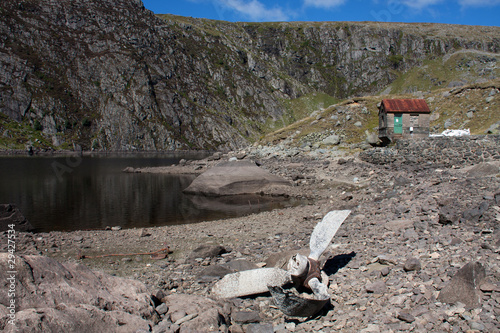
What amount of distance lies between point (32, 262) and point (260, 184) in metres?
30.0

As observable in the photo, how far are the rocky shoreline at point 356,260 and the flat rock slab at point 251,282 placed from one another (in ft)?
0.80

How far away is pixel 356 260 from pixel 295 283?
102 inches

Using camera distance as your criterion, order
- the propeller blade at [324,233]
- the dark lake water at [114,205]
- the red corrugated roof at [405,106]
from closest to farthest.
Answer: the propeller blade at [324,233] < the dark lake water at [114,205] < the red corrugated roof at [405,106]

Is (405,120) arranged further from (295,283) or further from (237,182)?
(295,283)

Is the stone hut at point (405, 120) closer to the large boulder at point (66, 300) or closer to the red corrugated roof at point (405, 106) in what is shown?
the red corrugated roof at point (405, 106)

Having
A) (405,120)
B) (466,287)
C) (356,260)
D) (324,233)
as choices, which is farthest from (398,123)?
(466,287)

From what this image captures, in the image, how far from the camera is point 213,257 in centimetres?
1329

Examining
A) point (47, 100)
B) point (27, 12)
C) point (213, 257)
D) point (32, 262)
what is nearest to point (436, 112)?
point (213, 257)

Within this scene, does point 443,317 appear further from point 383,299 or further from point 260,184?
point 260,184

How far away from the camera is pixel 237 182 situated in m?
35.4

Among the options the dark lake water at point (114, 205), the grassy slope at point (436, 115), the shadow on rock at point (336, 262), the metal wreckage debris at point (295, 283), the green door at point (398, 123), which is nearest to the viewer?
the metal wreckage debris at point (295, 283)

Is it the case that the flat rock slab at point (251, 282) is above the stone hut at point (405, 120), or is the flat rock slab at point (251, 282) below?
below

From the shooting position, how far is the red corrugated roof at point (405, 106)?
42.7 m

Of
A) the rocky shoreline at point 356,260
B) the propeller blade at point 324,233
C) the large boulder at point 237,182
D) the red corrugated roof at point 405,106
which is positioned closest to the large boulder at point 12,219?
the rocky shoreline at point 356,260
